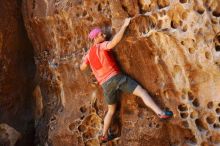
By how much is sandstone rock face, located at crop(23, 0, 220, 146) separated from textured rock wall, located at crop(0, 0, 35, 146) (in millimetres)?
346

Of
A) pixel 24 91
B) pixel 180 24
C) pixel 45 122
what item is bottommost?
pixel 45 122

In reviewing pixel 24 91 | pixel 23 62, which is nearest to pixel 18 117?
pixel 24 91

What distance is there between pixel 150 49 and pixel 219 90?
0.87 metres

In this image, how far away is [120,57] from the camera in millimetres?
4816

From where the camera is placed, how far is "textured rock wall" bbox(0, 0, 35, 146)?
6008mm

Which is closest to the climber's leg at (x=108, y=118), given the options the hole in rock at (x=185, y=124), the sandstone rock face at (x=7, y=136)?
the hole in rock at (x=185, y=124)

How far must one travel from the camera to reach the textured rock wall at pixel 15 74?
19.7ft

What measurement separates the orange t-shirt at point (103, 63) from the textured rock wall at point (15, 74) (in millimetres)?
1800

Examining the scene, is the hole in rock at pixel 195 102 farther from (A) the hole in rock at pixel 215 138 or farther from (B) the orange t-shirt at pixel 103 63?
(B) the orange t-shirt at pixel 103 63

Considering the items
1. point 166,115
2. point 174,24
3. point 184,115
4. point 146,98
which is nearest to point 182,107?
point 184,115

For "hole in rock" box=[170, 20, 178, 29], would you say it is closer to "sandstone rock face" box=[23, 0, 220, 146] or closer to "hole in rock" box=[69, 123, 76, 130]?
"sandstone rock face" box=[23, 0, 220, 146]

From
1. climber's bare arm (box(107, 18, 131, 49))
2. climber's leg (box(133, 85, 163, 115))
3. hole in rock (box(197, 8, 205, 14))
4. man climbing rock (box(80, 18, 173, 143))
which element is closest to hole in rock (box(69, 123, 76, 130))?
man climbing rock (box(80, 18, 173, 143))

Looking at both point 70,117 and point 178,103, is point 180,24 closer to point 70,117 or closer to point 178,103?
Result: point 178,103

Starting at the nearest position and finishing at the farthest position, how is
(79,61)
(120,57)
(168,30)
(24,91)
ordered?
1. (168,30)
2. (120,57)
3. (79,61)
4. (24,91)
